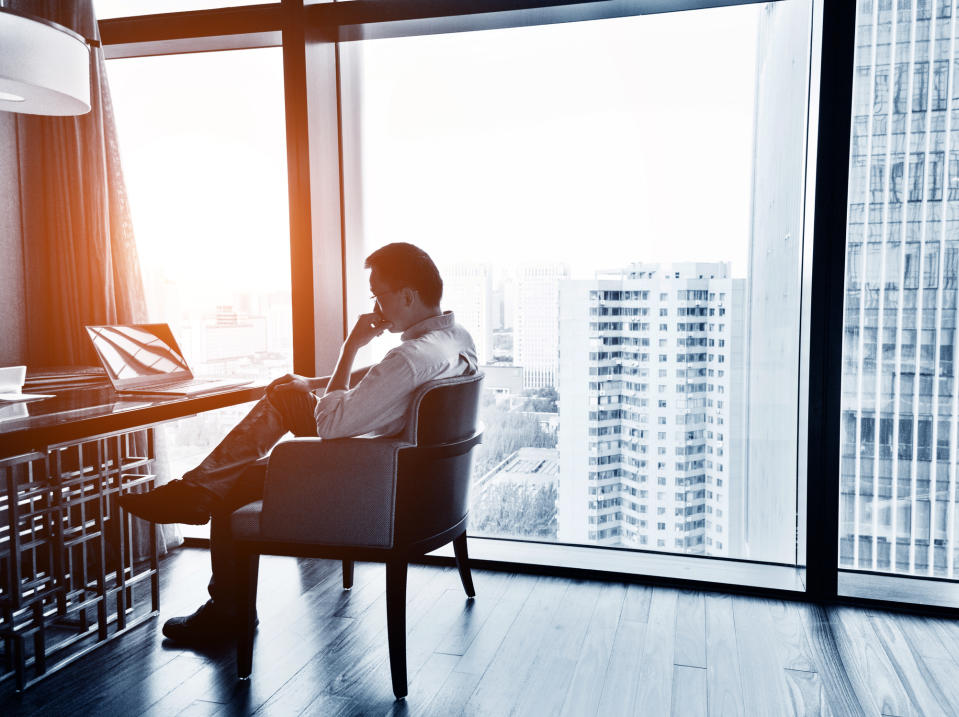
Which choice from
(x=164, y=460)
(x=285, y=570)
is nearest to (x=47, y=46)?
(x=164, y=460)

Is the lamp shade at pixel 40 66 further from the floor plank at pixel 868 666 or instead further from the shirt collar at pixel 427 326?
the floor plank at pixel 868 666

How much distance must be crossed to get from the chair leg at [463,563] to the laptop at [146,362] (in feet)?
3.14

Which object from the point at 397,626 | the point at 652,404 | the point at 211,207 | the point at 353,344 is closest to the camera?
the point at 397,626

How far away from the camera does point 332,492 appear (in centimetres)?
196

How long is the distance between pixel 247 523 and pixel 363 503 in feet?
1.19

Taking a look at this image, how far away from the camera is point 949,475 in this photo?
254cm

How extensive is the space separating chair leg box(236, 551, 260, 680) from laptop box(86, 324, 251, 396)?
0.53 metres

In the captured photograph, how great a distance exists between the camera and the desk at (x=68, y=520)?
1730mm

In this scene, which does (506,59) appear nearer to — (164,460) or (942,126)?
(942,126)

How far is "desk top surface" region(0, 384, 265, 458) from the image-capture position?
156 centimetres

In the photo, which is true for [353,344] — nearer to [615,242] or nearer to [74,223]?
[615,242]

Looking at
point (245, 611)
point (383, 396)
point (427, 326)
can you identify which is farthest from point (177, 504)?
point (427, 326)

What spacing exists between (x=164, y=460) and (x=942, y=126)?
340 centimetres

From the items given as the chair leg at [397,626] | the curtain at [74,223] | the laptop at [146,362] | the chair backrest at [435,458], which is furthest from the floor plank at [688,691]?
the curtain at [74,223]
